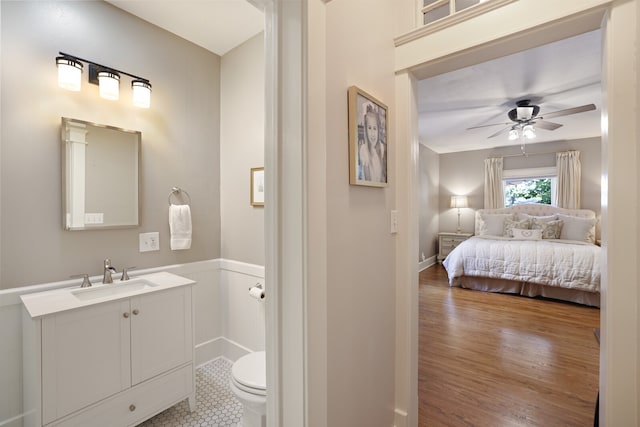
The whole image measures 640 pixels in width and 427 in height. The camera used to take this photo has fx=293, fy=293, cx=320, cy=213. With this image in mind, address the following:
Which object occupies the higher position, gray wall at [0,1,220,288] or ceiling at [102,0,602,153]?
ceiling at [102,0,602,153]

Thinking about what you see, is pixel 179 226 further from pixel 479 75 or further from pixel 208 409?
pixel 479 75

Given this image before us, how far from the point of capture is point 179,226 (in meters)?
2.17

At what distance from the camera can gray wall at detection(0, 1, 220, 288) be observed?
1550 mm

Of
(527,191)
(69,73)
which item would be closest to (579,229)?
(527,191)

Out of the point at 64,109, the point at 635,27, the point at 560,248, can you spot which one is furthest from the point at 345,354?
the point at 560,248

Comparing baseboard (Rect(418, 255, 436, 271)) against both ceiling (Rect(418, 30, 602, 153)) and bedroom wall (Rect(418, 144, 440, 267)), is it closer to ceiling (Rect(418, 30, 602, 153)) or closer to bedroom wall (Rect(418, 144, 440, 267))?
bedroom wall (Rect(418, 144, 440, 267))

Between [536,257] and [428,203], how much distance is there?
2497 millimetres

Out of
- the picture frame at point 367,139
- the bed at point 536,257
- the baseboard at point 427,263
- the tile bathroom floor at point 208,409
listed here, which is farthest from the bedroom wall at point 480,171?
the tile bathroom floor at point 208,409

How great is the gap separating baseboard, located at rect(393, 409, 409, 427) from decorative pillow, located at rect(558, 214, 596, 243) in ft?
16.7

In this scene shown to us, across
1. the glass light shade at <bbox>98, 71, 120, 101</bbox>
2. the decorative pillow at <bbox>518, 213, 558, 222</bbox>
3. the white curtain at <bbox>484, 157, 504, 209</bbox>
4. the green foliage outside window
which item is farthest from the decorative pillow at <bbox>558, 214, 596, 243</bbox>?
the glass light shade at <bbox>98, 71, 120, 101</bbox>

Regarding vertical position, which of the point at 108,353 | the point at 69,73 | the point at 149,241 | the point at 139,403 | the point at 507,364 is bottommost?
the point at 507,364

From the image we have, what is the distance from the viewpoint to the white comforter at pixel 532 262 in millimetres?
3764

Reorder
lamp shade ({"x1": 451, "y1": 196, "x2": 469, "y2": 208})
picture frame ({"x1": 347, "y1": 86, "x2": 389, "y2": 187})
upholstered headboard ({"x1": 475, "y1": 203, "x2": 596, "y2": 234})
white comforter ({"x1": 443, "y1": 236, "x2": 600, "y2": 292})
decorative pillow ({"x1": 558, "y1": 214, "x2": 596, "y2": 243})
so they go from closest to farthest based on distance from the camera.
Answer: picture frame ({"x1": 347, "y1": 86, "x2": 389, "y2": 187}) < white comforter ({"x1": 443, "y1": 236, "x2": 600, "y2": 292}) < decorative pillow ({"x1": 558, "y1": 214, "x2": 596, "y2": 243}) < upholstered headboard ({"x1": 475, "y1": 203, "x2": 596, "y2": 234}) < lamp shade ({"x1": 451, "y1": 196, "x2": 469, "y2": 208})

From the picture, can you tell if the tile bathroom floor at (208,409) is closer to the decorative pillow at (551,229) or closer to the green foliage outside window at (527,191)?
the decorative pillow at (551,229)
